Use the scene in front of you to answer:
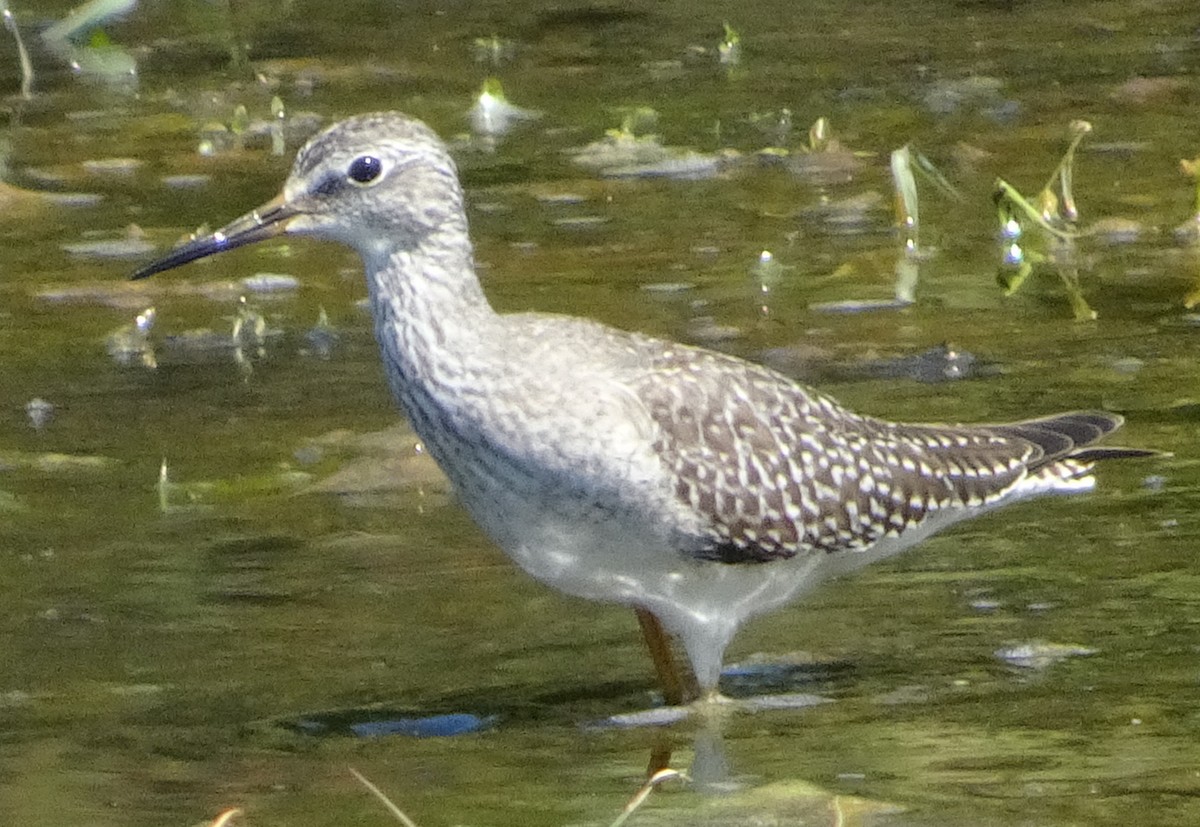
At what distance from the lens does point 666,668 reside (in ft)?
23.5

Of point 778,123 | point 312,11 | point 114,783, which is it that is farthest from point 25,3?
point 114,783

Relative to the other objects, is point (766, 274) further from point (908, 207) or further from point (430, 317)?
point (430, 317)

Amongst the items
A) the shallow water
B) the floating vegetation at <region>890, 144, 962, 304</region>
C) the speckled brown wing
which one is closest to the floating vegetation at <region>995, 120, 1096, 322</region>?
the shallow water

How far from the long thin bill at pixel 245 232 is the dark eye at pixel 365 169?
0.20 meters

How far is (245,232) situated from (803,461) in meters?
1.71

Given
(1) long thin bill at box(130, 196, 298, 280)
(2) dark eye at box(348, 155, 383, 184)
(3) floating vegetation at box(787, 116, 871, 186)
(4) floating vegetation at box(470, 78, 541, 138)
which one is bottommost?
(3) floating vegetation at box(787, 116, 871, 186)

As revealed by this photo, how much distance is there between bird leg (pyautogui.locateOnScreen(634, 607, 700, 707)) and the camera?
278 inches

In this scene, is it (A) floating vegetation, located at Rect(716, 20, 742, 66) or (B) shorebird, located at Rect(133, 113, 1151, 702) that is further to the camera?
(A) floating vegetation, located at Rect(716, 20, 742, 66)

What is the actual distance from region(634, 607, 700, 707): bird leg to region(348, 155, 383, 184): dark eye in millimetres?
1406

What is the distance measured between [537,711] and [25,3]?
31.9ft

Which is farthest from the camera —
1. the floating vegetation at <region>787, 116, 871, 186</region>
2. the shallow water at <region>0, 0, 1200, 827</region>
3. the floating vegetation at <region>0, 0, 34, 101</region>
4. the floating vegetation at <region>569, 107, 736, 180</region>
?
the floating vegetation at <region>0, 0, 34, 101</region>

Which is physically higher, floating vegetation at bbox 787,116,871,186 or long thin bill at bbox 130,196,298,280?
long thin bill at bbox 130,196,298,280

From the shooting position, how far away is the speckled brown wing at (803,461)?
7.14 metres

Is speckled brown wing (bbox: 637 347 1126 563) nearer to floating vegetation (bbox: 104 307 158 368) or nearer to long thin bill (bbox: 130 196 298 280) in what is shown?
long thin bill (bbox: 130 196 298 280)
